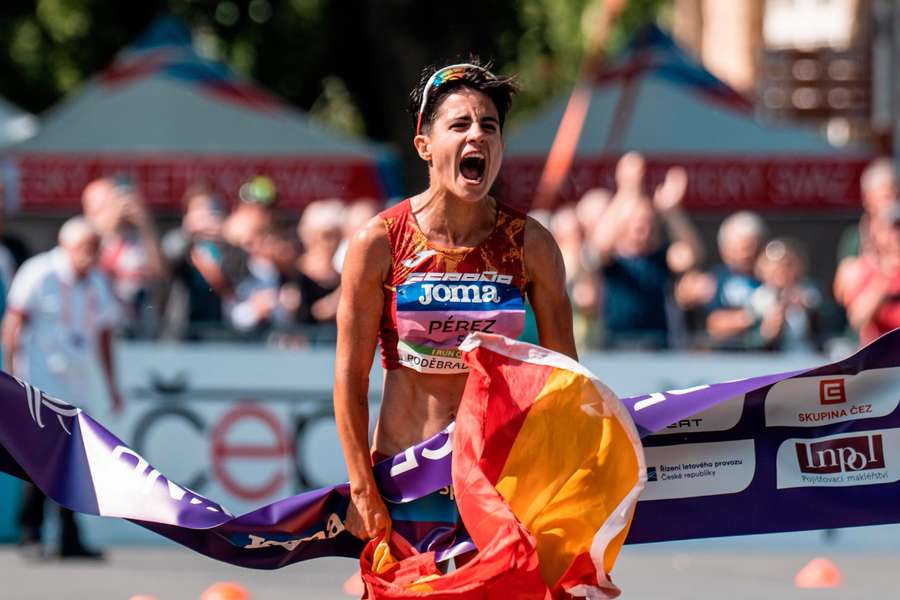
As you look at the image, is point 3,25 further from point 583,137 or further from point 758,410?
point 758,410

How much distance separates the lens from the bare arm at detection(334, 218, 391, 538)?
5.81 meters

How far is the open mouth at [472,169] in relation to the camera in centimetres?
569

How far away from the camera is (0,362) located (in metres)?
12.4

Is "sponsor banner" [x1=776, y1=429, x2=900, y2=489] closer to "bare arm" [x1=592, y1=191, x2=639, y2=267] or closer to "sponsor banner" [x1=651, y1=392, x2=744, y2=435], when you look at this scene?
"sponsor banner" [x1=651, y1=392, x2=744, y2=435]

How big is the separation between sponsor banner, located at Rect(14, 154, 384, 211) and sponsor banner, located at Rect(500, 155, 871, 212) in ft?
5.12

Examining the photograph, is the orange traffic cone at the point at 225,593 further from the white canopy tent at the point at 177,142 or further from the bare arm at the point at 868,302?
the white canopy tent at the point at 177,142

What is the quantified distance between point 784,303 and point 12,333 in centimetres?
523

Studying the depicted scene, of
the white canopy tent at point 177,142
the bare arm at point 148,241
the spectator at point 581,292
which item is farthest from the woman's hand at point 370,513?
the white canopy tent at point 177,142

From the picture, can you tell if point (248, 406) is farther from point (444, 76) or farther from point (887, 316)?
point (444, 76)

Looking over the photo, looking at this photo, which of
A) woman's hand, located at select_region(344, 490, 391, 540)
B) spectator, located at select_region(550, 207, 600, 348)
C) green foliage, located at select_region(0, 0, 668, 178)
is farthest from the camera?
green foliage, located at select_region(0, 0, 668, 178)

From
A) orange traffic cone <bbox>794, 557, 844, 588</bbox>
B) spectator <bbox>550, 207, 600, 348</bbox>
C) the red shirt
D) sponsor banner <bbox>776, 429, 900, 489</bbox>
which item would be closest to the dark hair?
sponsor banner <bbox>776, 429, 900, 489</bbox>

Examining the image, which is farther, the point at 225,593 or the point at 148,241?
the point at 148,241

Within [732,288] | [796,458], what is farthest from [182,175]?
[796,458]

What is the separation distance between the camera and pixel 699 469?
21.1ft
